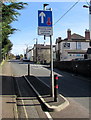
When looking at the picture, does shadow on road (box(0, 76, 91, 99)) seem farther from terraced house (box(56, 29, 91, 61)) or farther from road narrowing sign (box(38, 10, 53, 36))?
terraced house (box(56, 29, 91, 61))

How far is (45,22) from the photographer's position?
9359 millimetres

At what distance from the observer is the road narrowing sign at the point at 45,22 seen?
932 cm

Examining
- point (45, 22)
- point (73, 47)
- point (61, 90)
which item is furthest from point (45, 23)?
point (73, 47)

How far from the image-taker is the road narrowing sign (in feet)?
30.6

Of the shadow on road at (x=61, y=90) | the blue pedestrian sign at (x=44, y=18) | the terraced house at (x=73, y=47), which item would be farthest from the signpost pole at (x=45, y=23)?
the terraced house at (x=73, y=47)

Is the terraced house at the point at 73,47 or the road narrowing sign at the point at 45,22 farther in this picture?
the terraced house at the point at 73,47

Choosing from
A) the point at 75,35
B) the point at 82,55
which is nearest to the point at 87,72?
the point at 82,55

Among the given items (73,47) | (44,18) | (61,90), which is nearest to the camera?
(44,18)

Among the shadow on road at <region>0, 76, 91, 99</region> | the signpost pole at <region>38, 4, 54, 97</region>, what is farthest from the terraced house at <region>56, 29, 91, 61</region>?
the signpost pole at <region>38, 4, 54, 97</region>

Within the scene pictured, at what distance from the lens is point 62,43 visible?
6331 centimetres

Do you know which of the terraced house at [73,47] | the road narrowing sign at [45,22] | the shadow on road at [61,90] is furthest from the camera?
the terraced house at [73,47]

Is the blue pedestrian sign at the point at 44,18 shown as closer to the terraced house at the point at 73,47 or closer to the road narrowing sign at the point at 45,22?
the road narrowing sign at the point at 45,22

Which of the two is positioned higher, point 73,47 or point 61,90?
point 73,47

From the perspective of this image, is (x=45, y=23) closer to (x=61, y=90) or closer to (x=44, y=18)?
(x=44, y=18)
